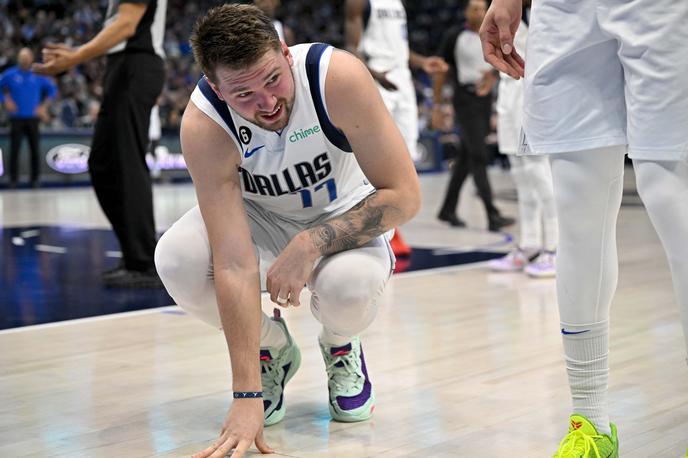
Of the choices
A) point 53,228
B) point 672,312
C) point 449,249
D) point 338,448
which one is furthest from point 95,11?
point 338,448

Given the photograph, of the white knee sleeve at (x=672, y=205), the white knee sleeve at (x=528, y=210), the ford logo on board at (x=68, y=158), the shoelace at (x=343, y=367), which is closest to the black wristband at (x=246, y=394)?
the shoelace at (x=343, y=367)

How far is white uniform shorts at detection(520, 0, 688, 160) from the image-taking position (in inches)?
74.4

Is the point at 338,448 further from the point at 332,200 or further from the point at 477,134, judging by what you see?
the point at 477,134

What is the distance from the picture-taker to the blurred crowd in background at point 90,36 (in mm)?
15839

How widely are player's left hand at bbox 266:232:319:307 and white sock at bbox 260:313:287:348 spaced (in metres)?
0.30

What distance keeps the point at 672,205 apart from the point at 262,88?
2.86ft

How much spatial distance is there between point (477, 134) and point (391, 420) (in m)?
5.27

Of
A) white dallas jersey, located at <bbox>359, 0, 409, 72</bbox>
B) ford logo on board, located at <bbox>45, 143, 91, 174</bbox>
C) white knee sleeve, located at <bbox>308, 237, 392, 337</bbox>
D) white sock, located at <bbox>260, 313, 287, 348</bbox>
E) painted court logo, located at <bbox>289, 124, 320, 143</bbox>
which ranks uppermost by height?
painted court logo, located at <bbox>289, 124, 320, 143</bbox>

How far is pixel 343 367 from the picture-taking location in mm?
2660

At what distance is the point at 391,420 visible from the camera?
258 cm

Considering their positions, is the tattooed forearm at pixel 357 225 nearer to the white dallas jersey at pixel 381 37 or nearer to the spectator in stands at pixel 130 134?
the spectator in stands at pixel 130 134

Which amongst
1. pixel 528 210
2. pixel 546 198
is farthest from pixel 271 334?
pixel 528 210

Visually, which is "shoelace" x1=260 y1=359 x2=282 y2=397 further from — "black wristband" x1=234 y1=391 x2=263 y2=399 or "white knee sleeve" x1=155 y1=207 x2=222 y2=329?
"black wristband" x1=234 y1=391 x2=263 y2=399

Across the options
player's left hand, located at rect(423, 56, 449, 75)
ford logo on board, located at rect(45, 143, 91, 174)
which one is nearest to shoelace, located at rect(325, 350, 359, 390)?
player's left hand, located at rect(423, 56, 449, 75)
